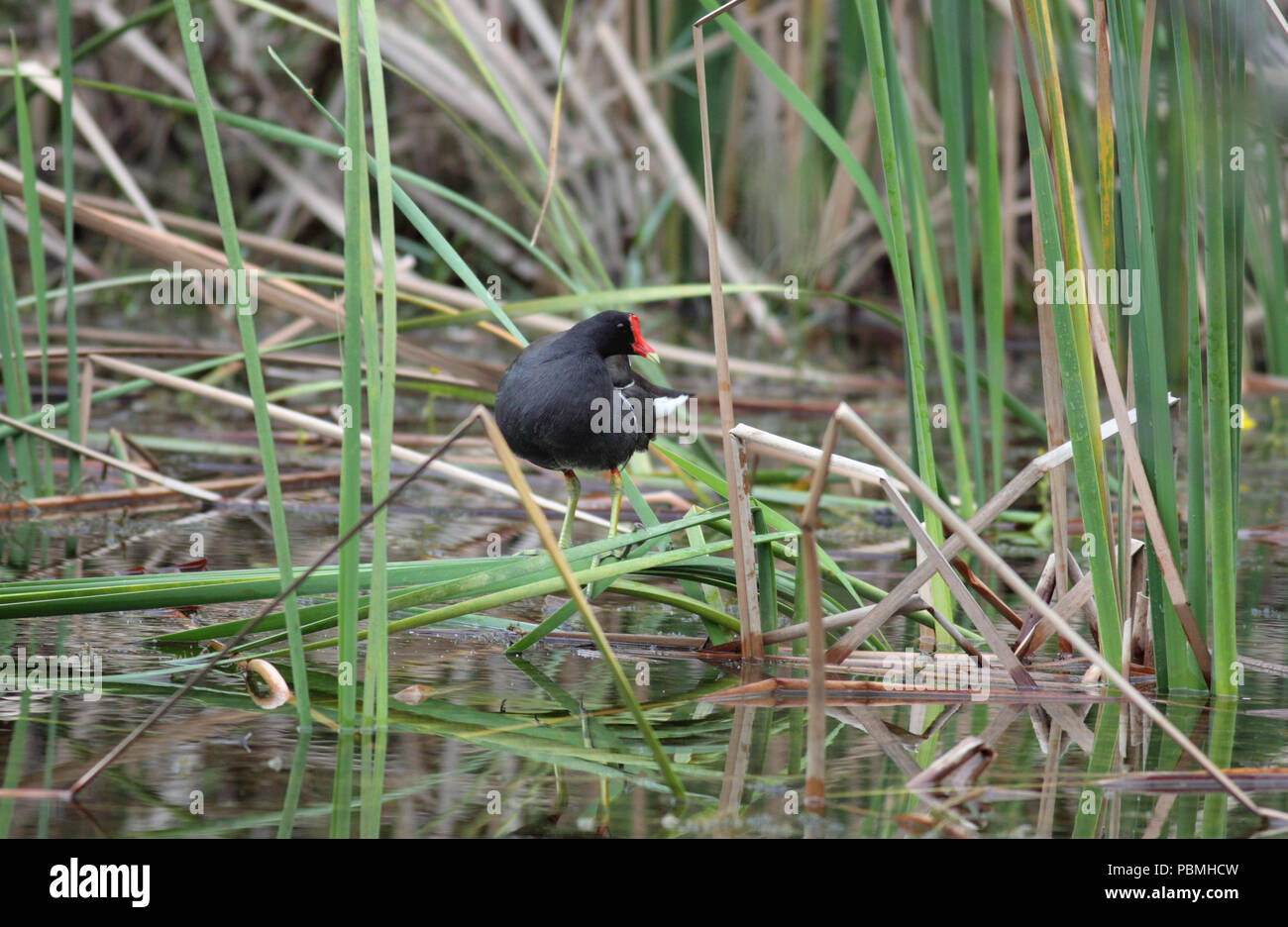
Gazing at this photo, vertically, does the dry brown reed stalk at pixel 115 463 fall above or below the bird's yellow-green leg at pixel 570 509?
above

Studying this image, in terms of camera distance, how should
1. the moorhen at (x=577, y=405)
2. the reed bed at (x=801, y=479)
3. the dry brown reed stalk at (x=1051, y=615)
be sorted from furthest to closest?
the moorhen at (x=577, y=405), the reed bed at (x=801, y=479), the dry brown reed stalk at (x=1051, y=615)

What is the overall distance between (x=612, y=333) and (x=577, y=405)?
24 centimetres

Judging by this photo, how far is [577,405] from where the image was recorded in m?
2.63

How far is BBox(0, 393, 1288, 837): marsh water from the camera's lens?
1.55 metres

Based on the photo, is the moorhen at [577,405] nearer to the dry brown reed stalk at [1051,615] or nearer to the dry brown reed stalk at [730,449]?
the dry brown reed stalk at [730,449]

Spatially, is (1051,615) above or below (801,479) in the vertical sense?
below

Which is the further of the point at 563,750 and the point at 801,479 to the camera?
the point at 801,479

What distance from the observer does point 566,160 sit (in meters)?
6.82

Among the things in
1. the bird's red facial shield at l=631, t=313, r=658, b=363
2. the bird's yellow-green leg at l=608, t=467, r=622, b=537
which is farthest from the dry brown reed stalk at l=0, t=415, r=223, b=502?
the bird's red facial shield at l=631, t=313, r=658, b=363

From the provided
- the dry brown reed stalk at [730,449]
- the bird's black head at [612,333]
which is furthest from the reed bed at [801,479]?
the bird's black head at [612,333]

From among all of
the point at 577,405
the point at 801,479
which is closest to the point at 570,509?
the point at 577,405

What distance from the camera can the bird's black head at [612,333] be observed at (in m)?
2.78

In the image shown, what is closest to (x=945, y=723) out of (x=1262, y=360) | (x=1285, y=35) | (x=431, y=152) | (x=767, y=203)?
(x=1285, y=35)

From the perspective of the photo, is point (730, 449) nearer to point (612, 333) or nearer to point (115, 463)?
point (612, 333)
